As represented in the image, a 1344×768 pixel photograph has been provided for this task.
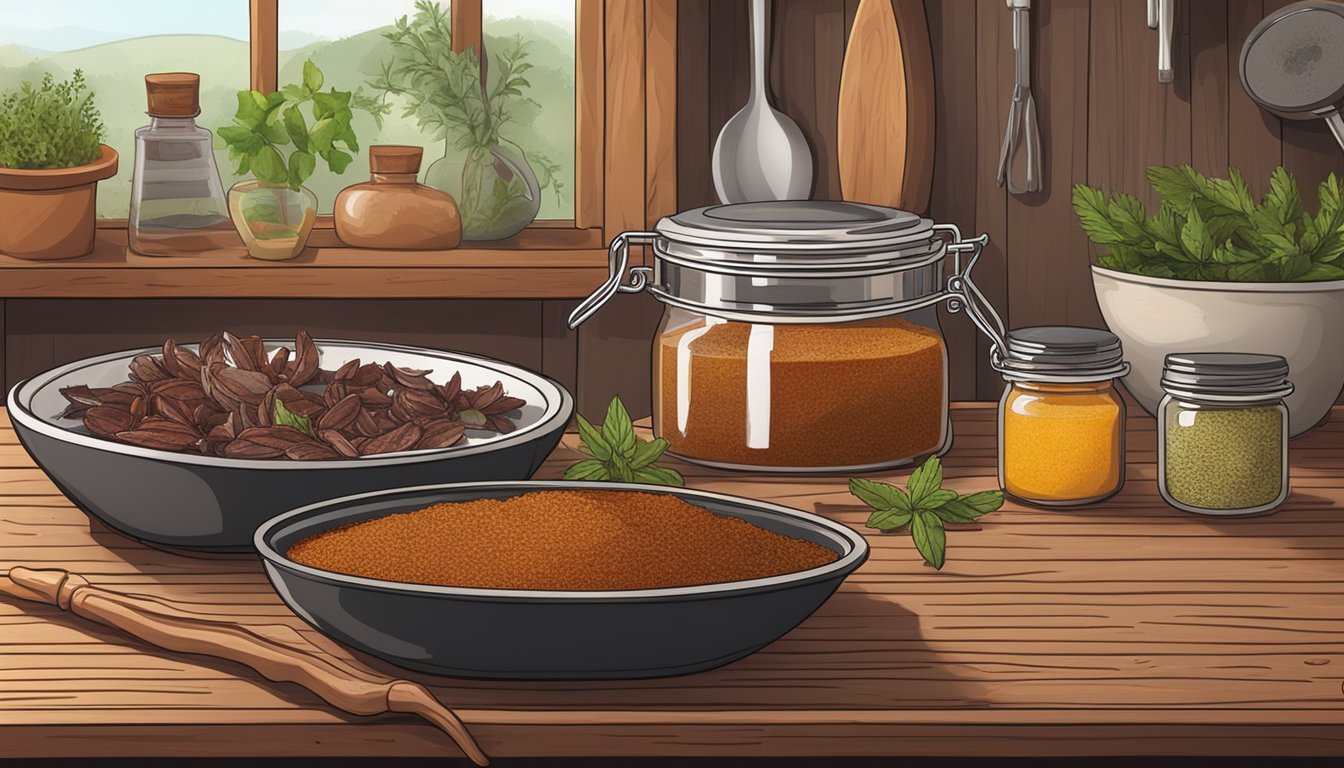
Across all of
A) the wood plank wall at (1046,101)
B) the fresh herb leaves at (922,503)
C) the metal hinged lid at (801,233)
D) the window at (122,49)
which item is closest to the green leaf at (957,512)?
the fresh herb leaves at (922,503)

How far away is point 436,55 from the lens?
1854 mm

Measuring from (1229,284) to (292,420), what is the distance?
2.78ft

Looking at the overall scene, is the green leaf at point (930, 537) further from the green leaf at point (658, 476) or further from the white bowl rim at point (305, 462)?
the white bowl rim at point (305, 462)

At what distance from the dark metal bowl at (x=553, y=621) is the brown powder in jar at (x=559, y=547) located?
0.04 metres

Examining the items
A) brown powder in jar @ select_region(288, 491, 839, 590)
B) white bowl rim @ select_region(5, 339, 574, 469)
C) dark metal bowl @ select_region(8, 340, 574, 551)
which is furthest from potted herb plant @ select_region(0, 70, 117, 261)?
brown powder in jar @ select_region(288, 491, 839, 590)

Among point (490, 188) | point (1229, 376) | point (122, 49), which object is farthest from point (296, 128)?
point (1229, 376)

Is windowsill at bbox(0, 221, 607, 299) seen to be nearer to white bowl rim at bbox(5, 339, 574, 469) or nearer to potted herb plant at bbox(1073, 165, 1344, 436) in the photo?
white bowl rim at bbox(5, 339, 574, 469)

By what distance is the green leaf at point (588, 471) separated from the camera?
1.27 m

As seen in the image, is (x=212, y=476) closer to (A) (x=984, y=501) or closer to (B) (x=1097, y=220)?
(A) (x=984, y=501)

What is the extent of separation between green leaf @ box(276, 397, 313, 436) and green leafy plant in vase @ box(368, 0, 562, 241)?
0.70 metres

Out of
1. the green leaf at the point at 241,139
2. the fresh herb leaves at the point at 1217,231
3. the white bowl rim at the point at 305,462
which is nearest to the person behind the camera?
the white bowl rim at the point at 305,462

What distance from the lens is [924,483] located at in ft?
4.02

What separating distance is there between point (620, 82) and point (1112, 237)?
0.60 m

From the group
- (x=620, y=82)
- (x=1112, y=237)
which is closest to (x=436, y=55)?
(x=620, y=82)
